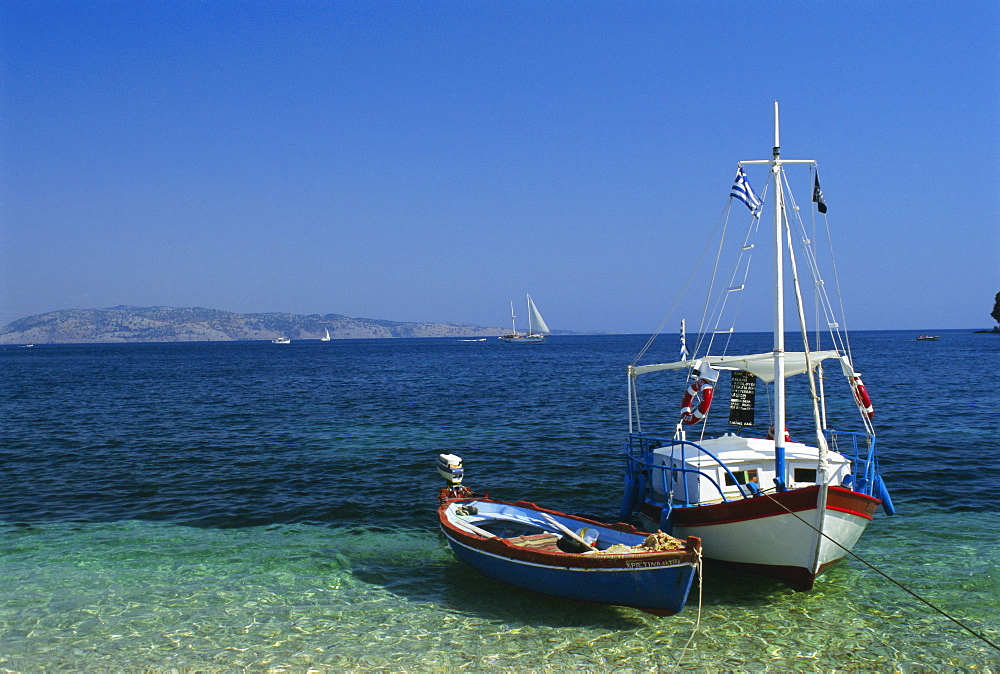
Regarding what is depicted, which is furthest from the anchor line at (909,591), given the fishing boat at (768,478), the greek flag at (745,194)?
the greek flag at (745,194)

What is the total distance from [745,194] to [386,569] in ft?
39.6

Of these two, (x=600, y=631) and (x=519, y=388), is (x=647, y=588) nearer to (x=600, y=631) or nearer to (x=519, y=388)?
(x=600, y=631)

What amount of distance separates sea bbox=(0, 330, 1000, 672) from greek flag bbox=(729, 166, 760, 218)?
26.7ft

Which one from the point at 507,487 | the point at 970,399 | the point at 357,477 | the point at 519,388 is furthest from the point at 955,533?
the point at 519,388

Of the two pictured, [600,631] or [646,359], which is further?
[646,359]

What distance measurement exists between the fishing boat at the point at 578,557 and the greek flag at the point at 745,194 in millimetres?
7745

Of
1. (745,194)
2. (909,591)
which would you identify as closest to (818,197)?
(745,194)

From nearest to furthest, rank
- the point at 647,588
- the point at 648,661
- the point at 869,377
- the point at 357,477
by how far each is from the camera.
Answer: the point at 648,661, the point at 647,588, the point at 357,477, the point at 869,377

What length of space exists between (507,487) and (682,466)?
965 centimetres

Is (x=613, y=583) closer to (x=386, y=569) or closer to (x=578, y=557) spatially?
(x=578, y=557)

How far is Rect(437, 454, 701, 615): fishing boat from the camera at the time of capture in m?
12.1

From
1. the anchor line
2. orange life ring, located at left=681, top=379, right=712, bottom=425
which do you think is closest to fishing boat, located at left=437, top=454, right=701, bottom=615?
the anchor line

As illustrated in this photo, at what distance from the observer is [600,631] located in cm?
1247

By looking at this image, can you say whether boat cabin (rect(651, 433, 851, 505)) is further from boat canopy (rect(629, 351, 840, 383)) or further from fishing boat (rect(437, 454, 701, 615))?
boat canopy (rect(629, 351, 840, 383))
